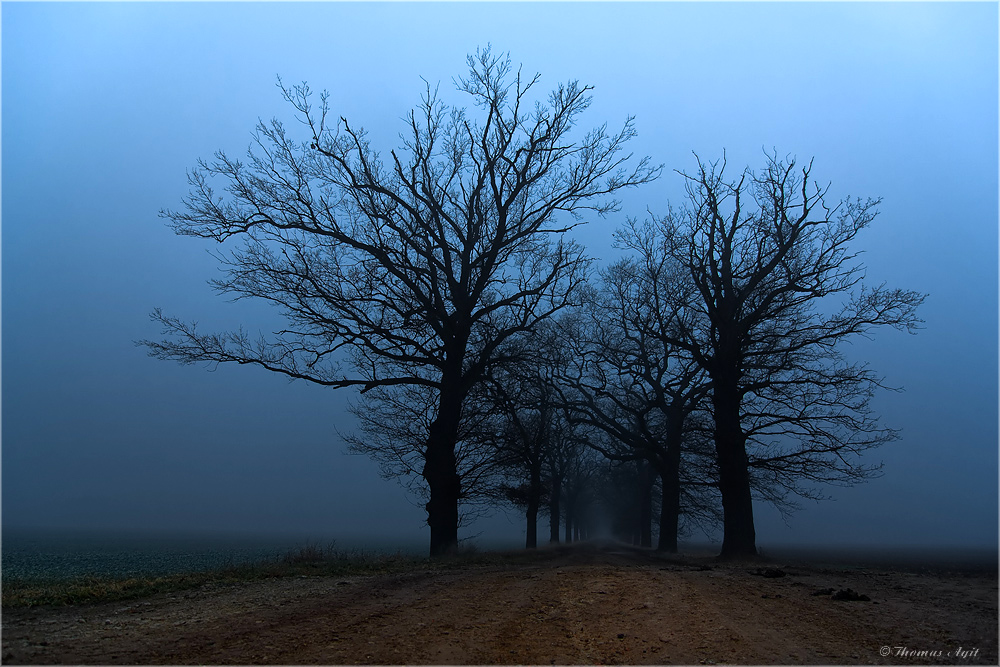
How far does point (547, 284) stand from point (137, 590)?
494 inches

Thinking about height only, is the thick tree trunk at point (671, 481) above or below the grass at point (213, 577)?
above

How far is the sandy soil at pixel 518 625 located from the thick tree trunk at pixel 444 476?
7.30 metres

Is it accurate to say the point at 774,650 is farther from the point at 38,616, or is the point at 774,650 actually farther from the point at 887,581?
the point at 38,616

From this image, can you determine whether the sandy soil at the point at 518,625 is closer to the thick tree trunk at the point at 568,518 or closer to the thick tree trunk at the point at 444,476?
the thick tree trunk at the point at 444,476

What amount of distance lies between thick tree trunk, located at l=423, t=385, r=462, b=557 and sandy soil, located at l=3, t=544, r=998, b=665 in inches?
287

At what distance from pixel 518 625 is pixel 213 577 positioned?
514 cm

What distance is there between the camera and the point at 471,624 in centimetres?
591

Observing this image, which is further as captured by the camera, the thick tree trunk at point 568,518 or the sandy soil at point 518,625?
the thick tree trunk at point 568,518

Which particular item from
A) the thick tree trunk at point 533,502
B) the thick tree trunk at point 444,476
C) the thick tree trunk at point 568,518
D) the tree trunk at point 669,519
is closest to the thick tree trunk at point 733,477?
the tree trunk at point 669,519

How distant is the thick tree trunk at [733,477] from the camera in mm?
16641

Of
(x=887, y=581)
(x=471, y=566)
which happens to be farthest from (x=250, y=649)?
(x=887, y=581)

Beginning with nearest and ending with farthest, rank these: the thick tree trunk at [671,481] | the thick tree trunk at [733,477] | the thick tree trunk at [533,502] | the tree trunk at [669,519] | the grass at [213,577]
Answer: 1. the grass at [213,577]
2. the thick tree trunk at [733,477]
3. the thick tree trunk at [671,481]
4. the tree trunk at [669,519]
5. the thick tree trunk at [533,502]

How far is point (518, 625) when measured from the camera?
589 centimetres

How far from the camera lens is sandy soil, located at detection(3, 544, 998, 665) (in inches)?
192
